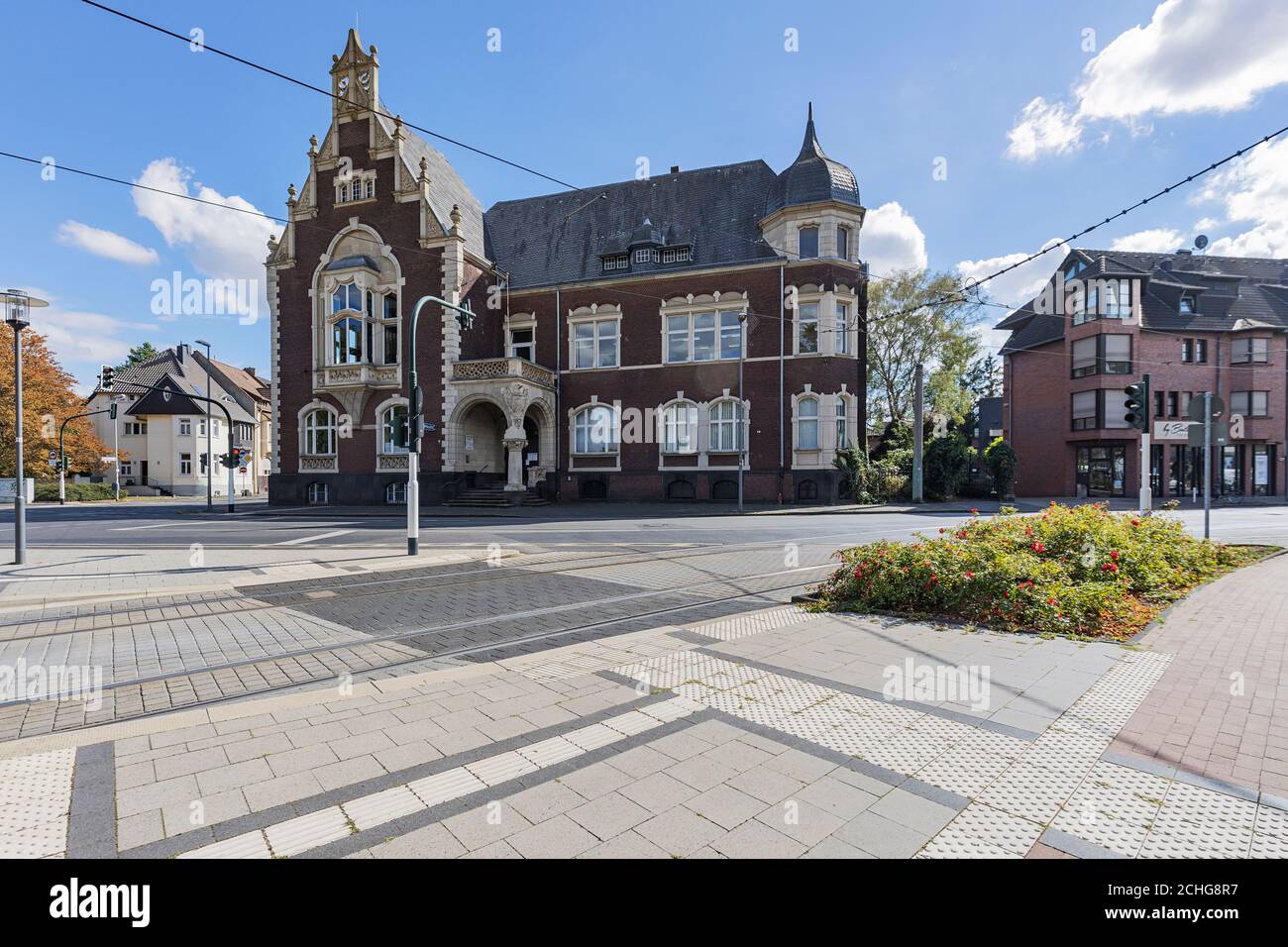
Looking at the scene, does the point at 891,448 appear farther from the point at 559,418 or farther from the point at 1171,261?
the point at 1171,261

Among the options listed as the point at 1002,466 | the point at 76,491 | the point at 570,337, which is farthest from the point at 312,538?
the point at 76,491

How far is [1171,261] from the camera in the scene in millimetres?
39969

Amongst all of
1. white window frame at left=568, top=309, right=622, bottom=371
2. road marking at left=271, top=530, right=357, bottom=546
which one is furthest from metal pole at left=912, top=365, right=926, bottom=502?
road marking at left=271, top=530, right=357, bottom=546

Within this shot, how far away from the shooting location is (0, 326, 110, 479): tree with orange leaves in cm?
3784

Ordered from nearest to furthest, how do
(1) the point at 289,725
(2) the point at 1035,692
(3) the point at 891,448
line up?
(1) the point at 289,725 → (2) the point at 1035,692 → (3) the point at 891,448

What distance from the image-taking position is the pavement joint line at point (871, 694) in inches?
141

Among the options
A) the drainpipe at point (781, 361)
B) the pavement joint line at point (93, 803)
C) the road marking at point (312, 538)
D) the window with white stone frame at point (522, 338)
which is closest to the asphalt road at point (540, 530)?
the road marking at point (312, 538)

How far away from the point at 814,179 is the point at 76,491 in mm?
53453

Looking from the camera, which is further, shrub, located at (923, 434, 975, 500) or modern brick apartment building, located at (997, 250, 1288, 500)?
modern brick apartment building, located at (997, 250, 1288, 500)

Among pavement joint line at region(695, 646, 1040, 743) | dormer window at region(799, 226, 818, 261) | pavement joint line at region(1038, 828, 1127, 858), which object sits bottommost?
pavement joint line at region(695, 646, 1040, 743)

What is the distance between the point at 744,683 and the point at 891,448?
91.6ft

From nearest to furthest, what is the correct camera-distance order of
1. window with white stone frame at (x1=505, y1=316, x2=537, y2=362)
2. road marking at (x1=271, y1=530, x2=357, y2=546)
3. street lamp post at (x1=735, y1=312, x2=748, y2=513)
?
road marking at (x1=271, y1=530, x2=357, y2=546)
street lamp post at (x1=735, y1=312, x2=748, y2=513)
window with white stone frame at (x1=505, y1=316, x2=537, y2=362)

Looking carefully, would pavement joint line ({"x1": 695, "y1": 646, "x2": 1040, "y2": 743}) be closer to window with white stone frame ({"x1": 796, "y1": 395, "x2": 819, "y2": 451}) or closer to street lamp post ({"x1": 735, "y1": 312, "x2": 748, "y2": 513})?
street lamp post ({"x1": 735, "y1": 312, "x2": 748, "y2": 513})
